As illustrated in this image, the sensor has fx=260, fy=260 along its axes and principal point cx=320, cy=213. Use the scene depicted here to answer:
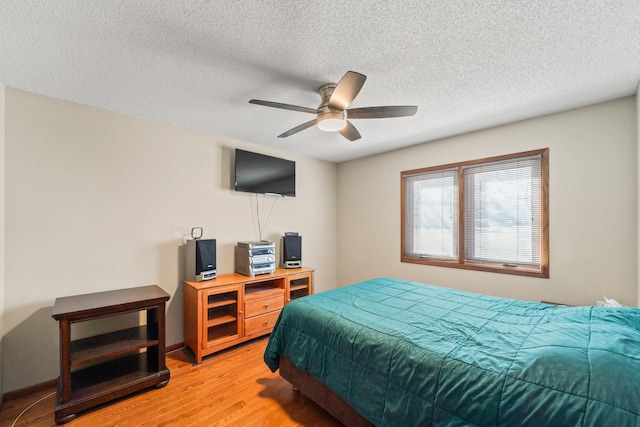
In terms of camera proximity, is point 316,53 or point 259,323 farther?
point 259,323

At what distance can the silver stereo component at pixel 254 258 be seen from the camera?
2.98 meters

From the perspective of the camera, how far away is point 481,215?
9.77ft

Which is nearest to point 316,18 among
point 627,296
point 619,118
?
point 619,118

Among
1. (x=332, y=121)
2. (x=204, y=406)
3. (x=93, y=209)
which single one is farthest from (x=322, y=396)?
(x=93, y=209)

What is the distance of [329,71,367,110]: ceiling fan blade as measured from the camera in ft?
4.81

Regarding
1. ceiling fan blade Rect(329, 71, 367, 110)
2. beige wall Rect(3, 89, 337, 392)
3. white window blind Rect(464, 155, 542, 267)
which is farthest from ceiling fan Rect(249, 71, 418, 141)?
white window blind Rect(464, 155, 542, 267)

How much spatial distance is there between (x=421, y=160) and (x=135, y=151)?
10.8 feet

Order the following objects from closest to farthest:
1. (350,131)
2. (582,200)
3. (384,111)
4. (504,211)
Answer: (384,111) < (350,131) < (582,200) < (504,211)

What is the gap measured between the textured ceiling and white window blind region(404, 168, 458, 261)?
1039mm

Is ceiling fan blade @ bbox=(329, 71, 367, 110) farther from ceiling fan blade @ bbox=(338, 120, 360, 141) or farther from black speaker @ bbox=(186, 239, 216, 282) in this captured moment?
black speaker @ bbox=(186, 239, 216, 282)

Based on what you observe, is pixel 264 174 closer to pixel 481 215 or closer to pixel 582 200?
pixel 481 215

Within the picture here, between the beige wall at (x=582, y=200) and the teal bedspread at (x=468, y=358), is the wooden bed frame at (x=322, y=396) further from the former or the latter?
the beige wall at (x=582, y=200)

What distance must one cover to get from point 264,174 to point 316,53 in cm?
199

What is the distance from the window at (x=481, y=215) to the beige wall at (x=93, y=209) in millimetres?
2349
